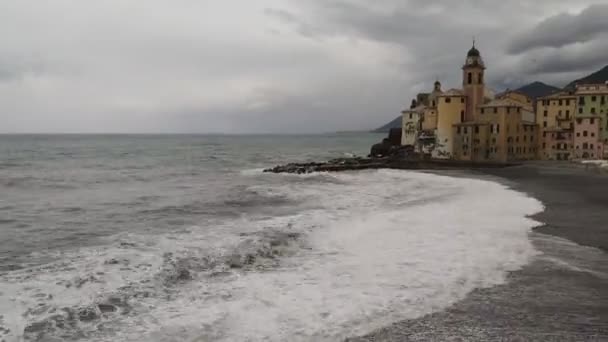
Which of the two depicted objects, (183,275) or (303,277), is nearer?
(303,277)

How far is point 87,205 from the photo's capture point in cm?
3084

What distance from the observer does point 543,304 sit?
1078 cm

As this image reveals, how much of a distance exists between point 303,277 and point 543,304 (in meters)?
6.05

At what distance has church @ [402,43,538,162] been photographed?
6341 cm

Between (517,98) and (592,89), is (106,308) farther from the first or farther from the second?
(517,98)

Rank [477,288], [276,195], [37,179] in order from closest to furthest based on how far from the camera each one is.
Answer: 1. [477,288]
2. [276,195]
3. [37,179]

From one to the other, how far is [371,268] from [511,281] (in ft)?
12.5

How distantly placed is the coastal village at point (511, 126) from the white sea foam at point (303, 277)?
42.6m

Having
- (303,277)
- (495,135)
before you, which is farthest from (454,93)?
(303,277)

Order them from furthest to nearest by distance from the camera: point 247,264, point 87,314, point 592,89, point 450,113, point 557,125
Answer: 1. point 557,125
2. point 450,113
3. point 592,89
4. point 247,264
5. point 87,314

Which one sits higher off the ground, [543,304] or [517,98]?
[517,98]

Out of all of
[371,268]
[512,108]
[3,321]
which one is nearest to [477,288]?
[371,268]

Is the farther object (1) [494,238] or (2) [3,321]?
(1) [494,238]

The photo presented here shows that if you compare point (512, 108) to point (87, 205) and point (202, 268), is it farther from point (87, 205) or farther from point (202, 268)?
point (202, 268)
